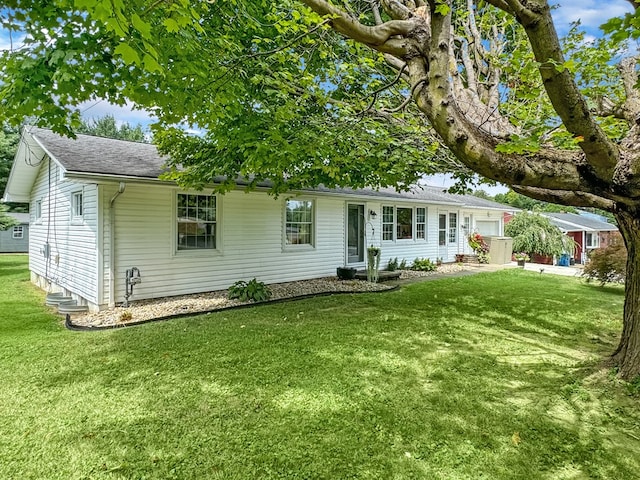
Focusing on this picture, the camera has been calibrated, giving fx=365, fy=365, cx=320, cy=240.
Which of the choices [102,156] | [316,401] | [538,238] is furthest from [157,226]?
[538,238]

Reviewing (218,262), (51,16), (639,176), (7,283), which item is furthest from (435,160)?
(7,283)

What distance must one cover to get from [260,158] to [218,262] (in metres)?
4.34

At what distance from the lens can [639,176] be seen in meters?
2.87

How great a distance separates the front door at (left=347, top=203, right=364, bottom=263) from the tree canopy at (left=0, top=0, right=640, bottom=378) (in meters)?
4.55

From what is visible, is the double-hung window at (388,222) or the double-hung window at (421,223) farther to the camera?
the double-hung window at (421,223)

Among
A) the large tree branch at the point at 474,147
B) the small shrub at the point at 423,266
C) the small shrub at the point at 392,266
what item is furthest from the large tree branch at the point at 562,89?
the small shrub at the point at 423,266

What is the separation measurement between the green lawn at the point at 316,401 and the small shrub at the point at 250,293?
5.61 ft

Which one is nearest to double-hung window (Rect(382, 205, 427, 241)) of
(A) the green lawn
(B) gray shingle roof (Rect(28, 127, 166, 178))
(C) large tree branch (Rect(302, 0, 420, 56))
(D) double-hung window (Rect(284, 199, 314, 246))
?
(D) double-hung window (Rect(284, 199, 314, 246))

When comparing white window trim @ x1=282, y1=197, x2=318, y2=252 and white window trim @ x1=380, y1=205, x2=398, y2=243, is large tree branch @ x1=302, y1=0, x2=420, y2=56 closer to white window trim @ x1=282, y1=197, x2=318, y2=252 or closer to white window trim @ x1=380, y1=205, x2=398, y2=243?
white window trim @ x1=282, y1=197, x2=318, y2=252

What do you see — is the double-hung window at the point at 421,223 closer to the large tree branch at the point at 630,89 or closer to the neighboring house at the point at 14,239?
the large tree branch at the point at 630,89

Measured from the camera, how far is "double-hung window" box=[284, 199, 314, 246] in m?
10.9

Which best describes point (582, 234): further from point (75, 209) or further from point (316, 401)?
point (75, 209)

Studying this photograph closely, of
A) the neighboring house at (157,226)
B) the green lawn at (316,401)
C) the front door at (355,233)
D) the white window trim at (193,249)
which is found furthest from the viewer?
the front door at (355,233)

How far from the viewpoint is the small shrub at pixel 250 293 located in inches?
333
